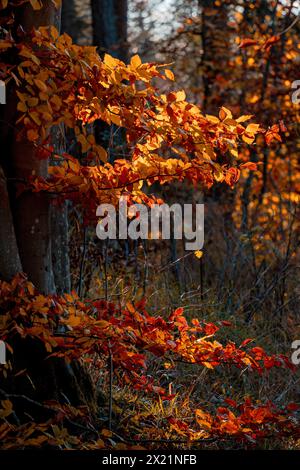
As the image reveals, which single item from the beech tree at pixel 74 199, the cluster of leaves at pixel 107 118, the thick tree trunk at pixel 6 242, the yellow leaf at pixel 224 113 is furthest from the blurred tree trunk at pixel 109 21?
the yellow leaf at pixel 224 113

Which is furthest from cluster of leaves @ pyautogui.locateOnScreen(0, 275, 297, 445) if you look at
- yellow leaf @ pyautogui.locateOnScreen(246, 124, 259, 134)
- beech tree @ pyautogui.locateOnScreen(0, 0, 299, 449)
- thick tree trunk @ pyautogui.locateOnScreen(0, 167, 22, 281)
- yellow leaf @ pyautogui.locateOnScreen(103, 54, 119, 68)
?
yellow leaf @ pyautogui.locateOnScreen(103, 54, 119, 68)

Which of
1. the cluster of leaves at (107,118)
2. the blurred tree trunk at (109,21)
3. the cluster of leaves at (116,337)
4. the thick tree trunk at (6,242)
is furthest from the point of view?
the blurred tree trunk at (109,21)

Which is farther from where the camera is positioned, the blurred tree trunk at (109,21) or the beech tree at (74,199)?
the blurred tree trunk at (109,21)

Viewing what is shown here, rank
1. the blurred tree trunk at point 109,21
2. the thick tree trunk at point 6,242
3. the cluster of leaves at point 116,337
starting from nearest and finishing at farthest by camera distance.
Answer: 1. the cluster of leaves at point 116,337
2. the thick tree trunk at point 6,242
3. the blurred tree trunk at point 109,21

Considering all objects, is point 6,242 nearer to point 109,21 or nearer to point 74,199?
point 74,199

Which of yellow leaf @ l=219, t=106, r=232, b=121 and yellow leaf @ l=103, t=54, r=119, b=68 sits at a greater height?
yellow leaf @ l=103, t=54, r=119, b=68

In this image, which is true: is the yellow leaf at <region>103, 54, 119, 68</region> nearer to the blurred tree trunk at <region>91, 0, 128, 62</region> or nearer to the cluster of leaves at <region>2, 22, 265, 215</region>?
the cluster of leaves at <region>2, 22, 265, 215</region>

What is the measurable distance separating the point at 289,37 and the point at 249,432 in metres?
9.60

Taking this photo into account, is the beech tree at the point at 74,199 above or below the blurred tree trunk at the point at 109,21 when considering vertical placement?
below

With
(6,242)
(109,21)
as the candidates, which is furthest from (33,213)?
(109,21)

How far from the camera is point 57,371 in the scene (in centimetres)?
Answer: 444

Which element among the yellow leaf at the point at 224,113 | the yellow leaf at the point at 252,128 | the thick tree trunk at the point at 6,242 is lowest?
the thick tree trunk at the point at 6,242

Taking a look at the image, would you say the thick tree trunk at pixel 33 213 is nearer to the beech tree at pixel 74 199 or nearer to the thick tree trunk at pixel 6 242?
the beech tree at pixel 74 199
